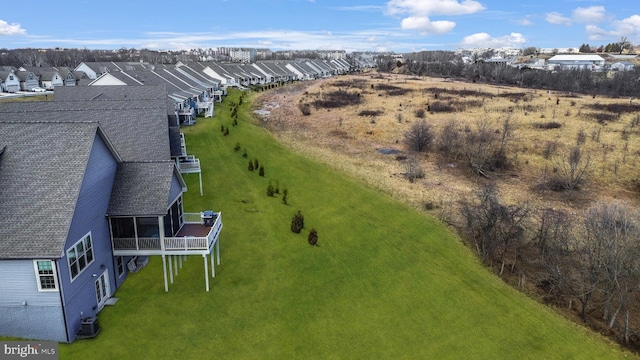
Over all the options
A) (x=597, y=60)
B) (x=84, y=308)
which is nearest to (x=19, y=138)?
(x=84, y=308)

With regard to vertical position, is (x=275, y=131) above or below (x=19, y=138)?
below

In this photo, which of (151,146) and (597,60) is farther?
(597,60)

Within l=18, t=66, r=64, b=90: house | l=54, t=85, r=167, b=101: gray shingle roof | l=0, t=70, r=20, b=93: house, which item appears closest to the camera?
l=54, t=85, r=167, b=101: gray shingle roof

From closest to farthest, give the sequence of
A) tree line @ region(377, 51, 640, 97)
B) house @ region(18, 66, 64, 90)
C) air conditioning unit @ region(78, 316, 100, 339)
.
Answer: air conditioning unit @ region(78, 316, 100, 339) → house @ region(18, 66, 64, 90) → tree line @ region(377, 51, 640, 97)

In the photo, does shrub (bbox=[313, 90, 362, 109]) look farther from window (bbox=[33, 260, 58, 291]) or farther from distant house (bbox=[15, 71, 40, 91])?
distant house (bbox=[15, 71, 40, 91])

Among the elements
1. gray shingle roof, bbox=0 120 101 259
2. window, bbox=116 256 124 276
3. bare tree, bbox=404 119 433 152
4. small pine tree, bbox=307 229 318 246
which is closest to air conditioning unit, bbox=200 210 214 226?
window, bbox=116 256 124 276

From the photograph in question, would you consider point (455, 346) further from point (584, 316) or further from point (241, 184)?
point (241, 184)

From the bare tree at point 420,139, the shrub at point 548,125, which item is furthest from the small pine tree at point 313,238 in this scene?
the shrub at point 548,125

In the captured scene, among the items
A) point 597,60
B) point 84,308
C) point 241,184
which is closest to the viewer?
point 84,308
